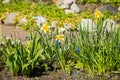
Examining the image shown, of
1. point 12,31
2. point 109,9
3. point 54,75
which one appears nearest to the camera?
point 54,75

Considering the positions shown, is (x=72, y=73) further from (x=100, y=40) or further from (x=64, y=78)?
(x=100, y=40)

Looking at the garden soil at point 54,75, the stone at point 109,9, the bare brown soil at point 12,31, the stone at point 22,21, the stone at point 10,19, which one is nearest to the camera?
the garden soil at point 54,75

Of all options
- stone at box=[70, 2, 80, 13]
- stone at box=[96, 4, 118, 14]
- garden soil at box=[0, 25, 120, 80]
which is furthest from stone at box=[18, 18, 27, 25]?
garden soil at box=[0, 25, 120, 80]

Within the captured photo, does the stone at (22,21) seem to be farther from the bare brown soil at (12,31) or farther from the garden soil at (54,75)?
the garden soil at (54,75)

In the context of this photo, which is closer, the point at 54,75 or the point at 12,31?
the point at 54,75

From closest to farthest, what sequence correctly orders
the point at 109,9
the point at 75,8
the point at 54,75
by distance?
the point at 54,75, the point at 109,9, the point at 75,8

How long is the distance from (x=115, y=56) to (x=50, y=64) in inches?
34.3

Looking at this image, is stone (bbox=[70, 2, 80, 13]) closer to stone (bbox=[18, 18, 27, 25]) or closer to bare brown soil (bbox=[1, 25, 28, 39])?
stone (bbox=[18, 18, 27, 25])

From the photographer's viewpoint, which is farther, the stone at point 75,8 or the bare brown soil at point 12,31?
the stone at point 75,8

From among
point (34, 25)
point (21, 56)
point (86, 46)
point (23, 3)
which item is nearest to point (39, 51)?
point (21, 56)

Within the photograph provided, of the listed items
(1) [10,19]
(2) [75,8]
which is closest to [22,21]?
(1) [10,19]

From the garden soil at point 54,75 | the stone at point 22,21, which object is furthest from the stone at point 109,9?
the garden soil at point 54,75

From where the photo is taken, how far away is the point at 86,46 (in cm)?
503

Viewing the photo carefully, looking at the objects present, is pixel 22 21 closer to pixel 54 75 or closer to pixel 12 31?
pixel 12 31
